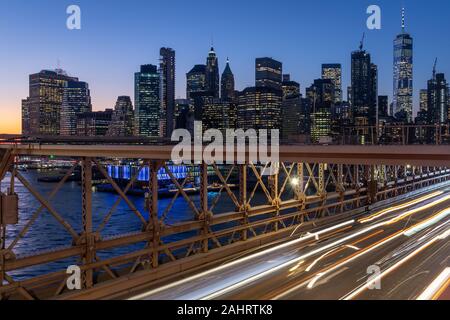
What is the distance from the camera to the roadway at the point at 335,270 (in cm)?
1183

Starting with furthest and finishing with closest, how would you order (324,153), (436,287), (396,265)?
(396,265) < (436,287) < (324,153)

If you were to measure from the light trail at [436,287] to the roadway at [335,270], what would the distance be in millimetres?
24

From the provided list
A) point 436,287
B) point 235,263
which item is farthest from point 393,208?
point 235,263

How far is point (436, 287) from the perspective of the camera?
1234 cm

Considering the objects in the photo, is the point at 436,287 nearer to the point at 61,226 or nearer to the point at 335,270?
the point at 335,270

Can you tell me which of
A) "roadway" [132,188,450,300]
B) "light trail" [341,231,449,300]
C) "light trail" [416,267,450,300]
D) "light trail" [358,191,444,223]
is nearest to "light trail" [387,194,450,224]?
"light trail" [358,191,444,223]

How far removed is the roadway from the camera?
11828 millimetres

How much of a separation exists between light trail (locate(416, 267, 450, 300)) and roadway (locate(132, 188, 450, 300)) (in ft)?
0.08

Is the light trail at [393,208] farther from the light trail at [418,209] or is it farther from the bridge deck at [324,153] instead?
the bridge deck at [324,153]

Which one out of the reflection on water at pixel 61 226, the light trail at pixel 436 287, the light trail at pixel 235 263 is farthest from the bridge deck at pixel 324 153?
the reflection on water at pixel 61 226

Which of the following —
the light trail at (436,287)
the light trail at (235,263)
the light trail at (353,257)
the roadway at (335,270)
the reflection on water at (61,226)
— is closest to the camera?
the light trail at (436,287)

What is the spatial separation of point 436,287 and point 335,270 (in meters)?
2.96

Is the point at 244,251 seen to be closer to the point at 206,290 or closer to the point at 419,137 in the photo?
the point at 206,290

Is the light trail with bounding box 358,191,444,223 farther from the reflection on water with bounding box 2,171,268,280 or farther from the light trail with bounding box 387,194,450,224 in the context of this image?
the reflection on water with bounding box 2,171,268,280
